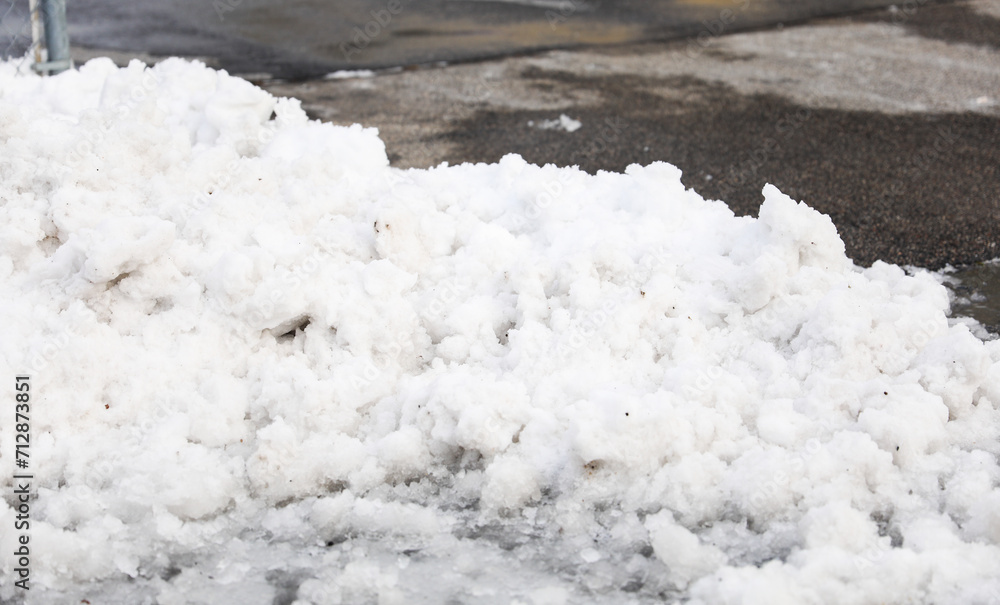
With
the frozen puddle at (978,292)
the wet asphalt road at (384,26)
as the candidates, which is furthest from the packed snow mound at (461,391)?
the wet asphalt road at (384,26)

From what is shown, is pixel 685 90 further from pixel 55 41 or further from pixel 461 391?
pixel 461 391

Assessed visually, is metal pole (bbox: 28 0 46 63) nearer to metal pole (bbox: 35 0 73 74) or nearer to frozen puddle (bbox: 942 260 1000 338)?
metal pole (bbox: 35 0 73 74)

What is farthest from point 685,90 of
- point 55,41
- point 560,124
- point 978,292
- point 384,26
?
point 55,41

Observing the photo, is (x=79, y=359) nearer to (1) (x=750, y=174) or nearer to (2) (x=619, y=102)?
(1) (x=750, y=174)

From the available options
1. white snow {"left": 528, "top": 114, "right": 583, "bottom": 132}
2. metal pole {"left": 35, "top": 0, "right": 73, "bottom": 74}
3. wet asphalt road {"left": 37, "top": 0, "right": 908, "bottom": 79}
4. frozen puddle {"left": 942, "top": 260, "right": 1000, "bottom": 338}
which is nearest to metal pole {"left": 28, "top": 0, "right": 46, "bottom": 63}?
metal pole {"left": 35, "top": 0, "right": 73, "bottom": 74}

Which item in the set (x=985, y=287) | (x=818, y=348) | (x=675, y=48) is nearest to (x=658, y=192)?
(x=818, y=348)

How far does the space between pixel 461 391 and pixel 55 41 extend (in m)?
4.28

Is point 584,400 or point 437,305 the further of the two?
point 437,305

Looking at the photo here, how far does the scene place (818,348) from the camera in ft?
9.07

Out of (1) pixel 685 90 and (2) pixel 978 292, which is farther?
(1) pixel 685 90

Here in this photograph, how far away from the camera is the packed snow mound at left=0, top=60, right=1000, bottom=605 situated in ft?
7.18

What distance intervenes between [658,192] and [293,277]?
58.5 inches

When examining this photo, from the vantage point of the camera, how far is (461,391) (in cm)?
254

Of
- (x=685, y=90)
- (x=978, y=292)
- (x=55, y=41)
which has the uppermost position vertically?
(x=55, y=41)
